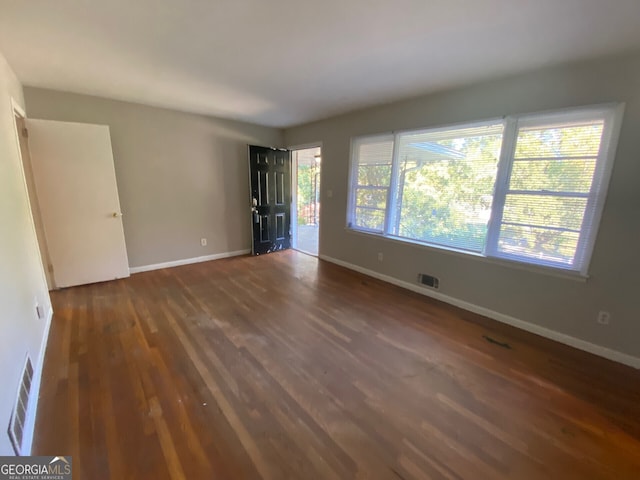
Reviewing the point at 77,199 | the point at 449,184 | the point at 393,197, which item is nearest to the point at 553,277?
the point at 449,184

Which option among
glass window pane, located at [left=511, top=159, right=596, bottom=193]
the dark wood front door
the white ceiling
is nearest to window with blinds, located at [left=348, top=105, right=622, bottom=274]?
glass window pane, located at [left=511, top=159, right=596, bottom=193]

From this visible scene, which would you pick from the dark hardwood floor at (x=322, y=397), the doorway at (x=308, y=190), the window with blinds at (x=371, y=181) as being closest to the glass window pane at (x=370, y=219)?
the window with blinds at (x=371, y=181)

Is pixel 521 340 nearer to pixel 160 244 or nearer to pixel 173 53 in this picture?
pixel 173 53

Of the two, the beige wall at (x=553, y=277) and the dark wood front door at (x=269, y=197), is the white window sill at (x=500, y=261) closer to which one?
the beige wall at (x=553, y=277)

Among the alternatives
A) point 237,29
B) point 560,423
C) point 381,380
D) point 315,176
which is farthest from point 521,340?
point 315,176

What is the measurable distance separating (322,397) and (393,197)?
2.66m

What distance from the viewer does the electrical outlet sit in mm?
2184

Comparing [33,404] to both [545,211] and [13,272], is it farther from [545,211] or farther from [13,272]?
[545,211]

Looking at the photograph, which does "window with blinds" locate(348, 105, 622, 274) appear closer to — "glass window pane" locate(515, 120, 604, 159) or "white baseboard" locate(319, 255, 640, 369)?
"glass window pane" locate(515, 120, 604, 159)

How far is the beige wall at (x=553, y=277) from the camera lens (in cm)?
202

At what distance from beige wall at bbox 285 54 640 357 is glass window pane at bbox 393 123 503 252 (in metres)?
0.17

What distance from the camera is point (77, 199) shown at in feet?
10.5

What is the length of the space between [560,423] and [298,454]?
5.18 feet

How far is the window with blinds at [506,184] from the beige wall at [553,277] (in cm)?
9
